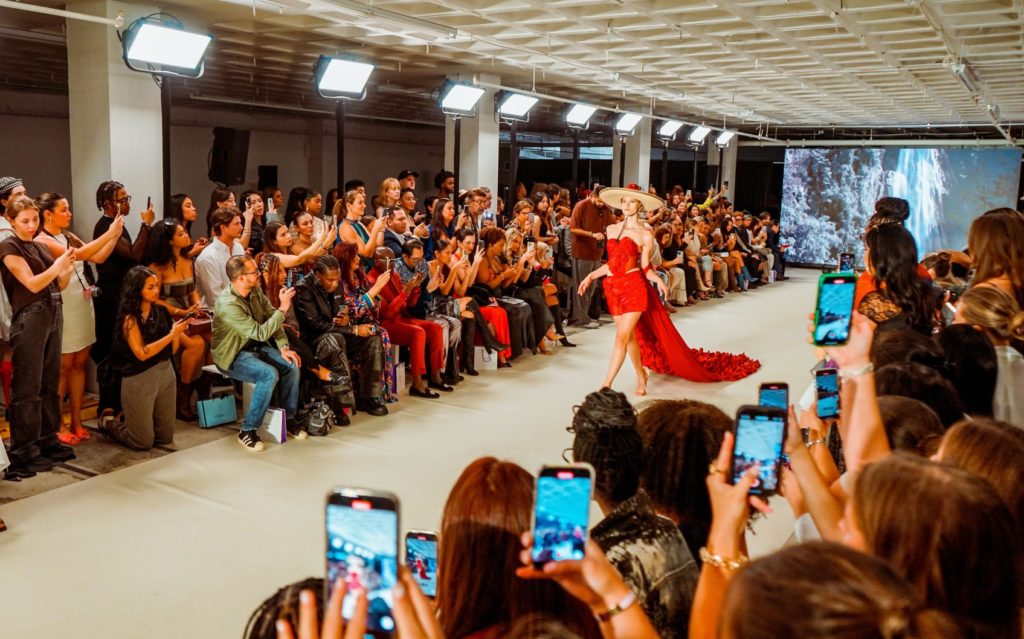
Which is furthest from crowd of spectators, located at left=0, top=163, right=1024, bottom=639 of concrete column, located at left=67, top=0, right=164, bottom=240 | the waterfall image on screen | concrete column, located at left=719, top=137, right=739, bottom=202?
the waterfall image on screen

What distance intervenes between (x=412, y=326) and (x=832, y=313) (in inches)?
155

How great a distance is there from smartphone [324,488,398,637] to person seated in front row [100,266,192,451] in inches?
140

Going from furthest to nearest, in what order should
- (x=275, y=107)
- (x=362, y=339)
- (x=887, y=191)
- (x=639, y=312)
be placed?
(x=887, y=191), (x=275, y=107), (x=639, y=312), (x=362, y=339)

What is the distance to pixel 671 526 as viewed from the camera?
170cm

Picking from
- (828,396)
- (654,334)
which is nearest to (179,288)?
(654,334)

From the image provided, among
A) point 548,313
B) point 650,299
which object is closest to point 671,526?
point 650,299

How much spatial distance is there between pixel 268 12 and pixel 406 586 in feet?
20.9

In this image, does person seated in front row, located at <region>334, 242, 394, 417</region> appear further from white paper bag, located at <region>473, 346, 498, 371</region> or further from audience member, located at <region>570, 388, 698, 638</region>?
audience member, located at <region>570, 388, 698, 638</region>

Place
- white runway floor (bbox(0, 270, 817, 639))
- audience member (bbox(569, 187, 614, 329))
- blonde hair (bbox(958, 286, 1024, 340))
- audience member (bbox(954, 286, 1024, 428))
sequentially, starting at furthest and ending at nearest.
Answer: audience member (bbox(569, 187, 614, 329)) < white runway floor (bbox(0, 270, 817, 639)) < blonde hair (bbox(958, 286, 1024, 340)) < audience member (bbox(954, 286, 1024, 428))

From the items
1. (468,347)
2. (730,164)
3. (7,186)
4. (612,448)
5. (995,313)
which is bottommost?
(468,347)

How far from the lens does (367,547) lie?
1207 millimetres

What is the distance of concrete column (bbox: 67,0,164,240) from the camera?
5.89 metres

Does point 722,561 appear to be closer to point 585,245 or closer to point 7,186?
point 7,186

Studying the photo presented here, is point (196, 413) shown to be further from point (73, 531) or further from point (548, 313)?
point (548, 313)
